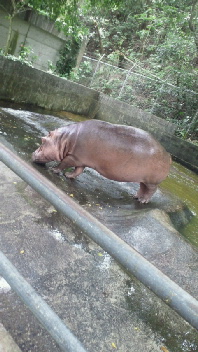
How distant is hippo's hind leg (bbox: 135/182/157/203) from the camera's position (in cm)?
449

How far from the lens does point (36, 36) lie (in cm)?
1109

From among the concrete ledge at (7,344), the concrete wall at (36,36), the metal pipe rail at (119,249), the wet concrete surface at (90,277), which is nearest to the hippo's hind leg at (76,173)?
the wet concrete surface at (90,277)

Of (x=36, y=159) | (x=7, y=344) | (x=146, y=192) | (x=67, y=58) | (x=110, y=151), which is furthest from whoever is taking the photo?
(x=67, y=58)

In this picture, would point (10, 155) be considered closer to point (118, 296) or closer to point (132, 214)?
point (118, 296)

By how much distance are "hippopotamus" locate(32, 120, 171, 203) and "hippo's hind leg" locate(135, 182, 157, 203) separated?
0.05ft

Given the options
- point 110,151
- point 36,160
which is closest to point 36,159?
point 36,160

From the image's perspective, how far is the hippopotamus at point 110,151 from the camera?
162 inches

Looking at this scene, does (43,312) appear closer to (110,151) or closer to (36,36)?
(110,151)

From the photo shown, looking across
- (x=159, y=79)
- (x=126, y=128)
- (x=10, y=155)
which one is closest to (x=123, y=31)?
(x=159, y=79)

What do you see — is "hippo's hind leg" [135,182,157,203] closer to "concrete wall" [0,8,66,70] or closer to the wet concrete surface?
the wet concrete surface

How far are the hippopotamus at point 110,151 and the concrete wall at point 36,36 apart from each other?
755 cm

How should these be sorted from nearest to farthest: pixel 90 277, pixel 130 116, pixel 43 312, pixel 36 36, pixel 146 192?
pixel 43 312 < pixel 90 277 < pixel 146 192 < pixel 36 36 < pixel 130 116

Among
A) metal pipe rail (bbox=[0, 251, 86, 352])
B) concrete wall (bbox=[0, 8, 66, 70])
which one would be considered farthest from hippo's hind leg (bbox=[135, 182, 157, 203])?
concrete wall (bbox=[0, 8, 66, 70])

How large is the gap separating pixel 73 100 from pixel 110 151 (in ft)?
20.9
